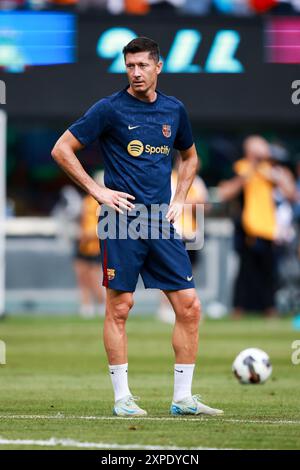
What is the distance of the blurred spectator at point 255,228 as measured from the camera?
66.8ft

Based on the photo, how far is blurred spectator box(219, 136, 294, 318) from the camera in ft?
66.8

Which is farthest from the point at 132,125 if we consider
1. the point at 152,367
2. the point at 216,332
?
the point at 216,332

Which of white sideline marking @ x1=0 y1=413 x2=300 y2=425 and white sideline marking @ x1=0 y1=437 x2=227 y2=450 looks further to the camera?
white sideline marking @ x1=0 y1=413 x2=300 y2=425

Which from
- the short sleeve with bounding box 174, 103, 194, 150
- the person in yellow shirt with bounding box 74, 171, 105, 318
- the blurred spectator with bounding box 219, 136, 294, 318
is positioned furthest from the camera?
the person in yellow shirt with bounding box 74, 171, 105, 318

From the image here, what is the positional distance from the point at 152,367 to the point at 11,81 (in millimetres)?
6120

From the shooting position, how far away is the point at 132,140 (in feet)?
29.9

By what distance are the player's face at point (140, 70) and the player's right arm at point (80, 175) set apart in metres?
0.56

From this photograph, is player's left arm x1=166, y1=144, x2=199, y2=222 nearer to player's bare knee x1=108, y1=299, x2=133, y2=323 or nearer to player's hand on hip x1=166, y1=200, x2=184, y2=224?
player's hand on hip x1=166, y1=200, x2=184, y2=224

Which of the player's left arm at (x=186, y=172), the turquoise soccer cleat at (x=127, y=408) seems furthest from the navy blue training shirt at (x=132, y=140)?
the turquoise soccer cleat at (x=127, y=408)

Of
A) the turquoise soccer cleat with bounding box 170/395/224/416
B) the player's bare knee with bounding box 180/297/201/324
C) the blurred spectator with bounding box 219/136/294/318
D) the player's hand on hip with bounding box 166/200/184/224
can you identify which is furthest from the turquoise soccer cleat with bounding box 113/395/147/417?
the blurred spectator with bounding box 219/136/294/318

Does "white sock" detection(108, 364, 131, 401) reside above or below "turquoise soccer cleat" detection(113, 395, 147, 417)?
above

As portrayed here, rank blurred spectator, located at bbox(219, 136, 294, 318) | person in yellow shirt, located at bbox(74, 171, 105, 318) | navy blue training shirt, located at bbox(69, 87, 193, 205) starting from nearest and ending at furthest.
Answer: navy blue training shirt, located at bbox(69, 87, 193, 205) < blurred spectator, located at bbox(219, 136, 294, 318) < person in yellow shirt, located at bbox(74, 171, 105, 318)

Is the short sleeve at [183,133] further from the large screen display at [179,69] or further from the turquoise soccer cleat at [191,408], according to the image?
the large screen display at [179,69]

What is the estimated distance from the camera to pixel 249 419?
347 inches
